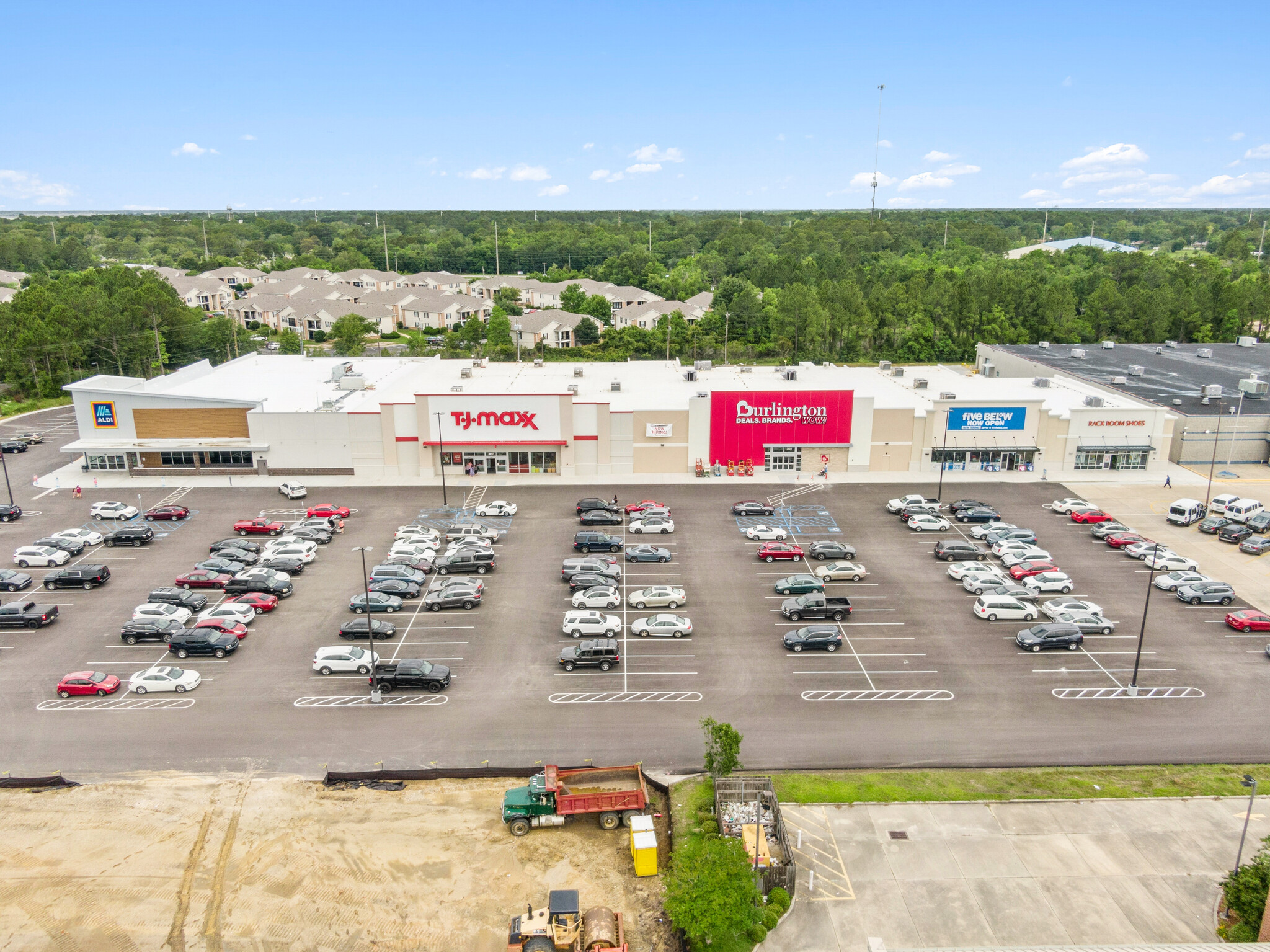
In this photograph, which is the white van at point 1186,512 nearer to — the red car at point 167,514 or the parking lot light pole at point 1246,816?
the parking lot light pole at point 1246,816

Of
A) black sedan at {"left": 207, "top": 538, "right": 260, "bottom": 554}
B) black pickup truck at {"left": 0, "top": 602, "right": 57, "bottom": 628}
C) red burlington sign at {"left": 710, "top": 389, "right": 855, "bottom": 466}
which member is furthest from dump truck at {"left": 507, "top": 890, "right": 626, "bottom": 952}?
red burlington sign at {"left": 710, "top": 389, "right": 855, "bottom": 466}

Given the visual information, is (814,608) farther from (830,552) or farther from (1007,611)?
(1007,611)

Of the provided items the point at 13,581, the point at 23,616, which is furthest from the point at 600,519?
the point at 13,581

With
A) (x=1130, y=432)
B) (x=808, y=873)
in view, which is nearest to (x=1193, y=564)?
(x=1130, y=432)

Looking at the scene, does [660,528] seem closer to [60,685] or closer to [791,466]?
[791,466]

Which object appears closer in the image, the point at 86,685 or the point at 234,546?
the point at 86,685

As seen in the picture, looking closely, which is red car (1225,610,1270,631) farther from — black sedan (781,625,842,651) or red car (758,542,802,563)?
red car (758,542,802,563)
